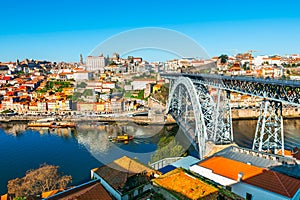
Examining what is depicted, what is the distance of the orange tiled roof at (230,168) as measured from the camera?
11.8 feet

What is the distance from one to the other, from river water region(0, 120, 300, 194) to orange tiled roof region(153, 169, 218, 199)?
14.9 ft

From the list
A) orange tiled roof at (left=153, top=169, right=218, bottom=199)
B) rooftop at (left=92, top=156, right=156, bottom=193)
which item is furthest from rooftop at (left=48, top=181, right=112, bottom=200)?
orange tiled roof at (left=153, top=169, right=218, bottom=199)

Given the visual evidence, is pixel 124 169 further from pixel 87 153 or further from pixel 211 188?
pixel 87 153

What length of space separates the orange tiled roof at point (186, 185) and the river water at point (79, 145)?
4.54 m

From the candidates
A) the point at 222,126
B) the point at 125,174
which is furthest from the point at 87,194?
the point at 222,126

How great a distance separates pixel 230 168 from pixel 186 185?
1.27m

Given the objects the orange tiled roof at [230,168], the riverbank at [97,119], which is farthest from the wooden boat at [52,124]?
the orange tiled roof at [230,168]

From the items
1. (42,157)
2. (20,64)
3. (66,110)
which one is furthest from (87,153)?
(20,64)

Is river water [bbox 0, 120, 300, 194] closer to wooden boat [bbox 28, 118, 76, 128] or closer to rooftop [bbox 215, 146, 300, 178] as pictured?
wooden boat [bbox 28, 118, 76, 128]

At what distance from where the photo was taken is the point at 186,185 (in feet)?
9.53

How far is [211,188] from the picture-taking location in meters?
2.82

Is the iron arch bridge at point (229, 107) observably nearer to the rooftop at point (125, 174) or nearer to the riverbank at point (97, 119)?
the rooftop at point (125, 174)

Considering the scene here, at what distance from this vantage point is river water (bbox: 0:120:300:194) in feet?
27.5

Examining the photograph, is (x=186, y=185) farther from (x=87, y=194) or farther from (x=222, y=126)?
(x=222, y=126)
